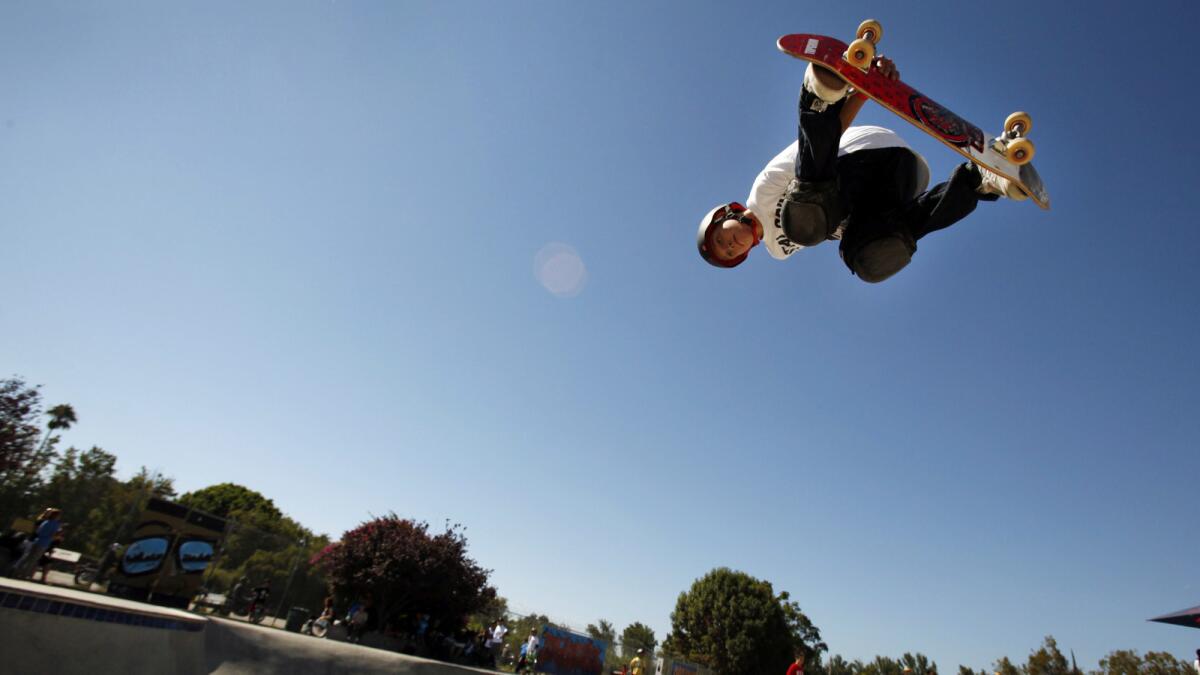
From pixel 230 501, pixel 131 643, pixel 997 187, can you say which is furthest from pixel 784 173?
pixel 230 501

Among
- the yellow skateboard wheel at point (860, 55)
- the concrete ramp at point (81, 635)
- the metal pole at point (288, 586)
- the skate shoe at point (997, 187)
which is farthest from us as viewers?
the metal pole at point (288, 586)

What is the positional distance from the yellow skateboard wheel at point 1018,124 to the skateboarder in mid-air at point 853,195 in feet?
0.58

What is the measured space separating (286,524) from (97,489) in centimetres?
2862

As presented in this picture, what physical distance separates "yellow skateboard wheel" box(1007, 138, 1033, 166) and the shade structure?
19.4 metres

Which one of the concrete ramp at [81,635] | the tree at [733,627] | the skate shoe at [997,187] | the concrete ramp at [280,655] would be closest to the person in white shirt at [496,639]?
the concrete ramp at [280,655]

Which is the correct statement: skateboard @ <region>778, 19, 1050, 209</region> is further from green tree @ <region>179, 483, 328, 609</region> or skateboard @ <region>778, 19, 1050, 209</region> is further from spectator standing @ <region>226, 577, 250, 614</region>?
spectator standing @ <region>226, 577, 250, 614</region>

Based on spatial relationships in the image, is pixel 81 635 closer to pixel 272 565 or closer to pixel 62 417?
pixel 272 565

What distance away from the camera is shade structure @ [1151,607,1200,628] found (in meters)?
14.2

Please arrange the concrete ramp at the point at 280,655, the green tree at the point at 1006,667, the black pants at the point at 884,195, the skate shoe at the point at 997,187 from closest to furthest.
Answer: the skate shoe at the point at 997,187
the black pants at the point at 884,195
the concrete ramp at the point at 280,655
the green tree at the point at 1006,667

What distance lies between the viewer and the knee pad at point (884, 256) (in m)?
2.71

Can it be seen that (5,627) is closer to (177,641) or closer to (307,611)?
(177,641)

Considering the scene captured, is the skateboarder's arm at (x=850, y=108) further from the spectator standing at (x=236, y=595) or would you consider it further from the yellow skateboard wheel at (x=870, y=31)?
the spectator standing at (x=236, y=595)

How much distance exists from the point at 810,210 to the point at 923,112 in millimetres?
559

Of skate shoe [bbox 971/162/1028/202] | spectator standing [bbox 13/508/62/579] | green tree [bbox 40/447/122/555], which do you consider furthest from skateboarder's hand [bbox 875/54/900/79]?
green tree [bbox 40/447/122/555]
